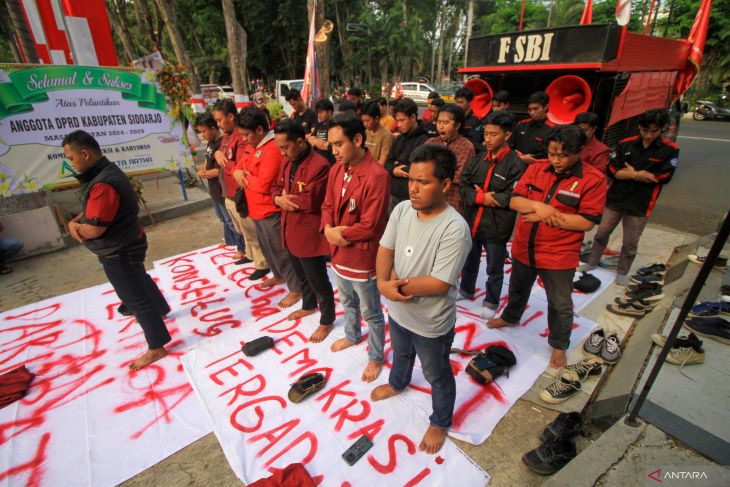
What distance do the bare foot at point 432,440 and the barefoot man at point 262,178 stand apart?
1.97 metres

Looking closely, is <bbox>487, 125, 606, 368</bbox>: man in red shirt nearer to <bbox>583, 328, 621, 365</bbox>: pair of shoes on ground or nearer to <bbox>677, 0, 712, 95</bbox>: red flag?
<bbox>583, 328, 621, 365</bbox>: pair of shoes on ground

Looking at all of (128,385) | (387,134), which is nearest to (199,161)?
(387,134)

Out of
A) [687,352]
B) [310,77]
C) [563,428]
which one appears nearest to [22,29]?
[310,77]

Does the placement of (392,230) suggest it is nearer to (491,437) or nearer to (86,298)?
(491,437)

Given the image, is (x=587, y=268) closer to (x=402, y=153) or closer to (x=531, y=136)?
(x=531, y=136)

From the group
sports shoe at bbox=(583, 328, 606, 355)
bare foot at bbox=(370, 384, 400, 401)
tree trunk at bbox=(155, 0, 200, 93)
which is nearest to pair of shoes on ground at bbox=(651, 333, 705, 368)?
sports shoe at bbox=(583, 328, 606, 355)

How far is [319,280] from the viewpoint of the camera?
130 inches

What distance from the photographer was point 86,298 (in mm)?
4328

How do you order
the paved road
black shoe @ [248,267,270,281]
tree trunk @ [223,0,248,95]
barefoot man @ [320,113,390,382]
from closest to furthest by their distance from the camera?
barefoot man @ [320,113,390,382], black shoe @ [248,267,270,281], the paved road, tree trunk @ [223,0,248,95]

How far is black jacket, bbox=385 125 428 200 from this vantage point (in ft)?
13.0

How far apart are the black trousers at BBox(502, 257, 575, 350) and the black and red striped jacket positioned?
1595 millimetres

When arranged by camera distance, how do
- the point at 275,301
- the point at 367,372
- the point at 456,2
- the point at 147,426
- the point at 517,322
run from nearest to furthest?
the point at 147,426 → the point at 367,372 → the point at 517,322 → the point at 275,301 → the point at 456,2

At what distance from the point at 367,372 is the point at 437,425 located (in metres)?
0.74

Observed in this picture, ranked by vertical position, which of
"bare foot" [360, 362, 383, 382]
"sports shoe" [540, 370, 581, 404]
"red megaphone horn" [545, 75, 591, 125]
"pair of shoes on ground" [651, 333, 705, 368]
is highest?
"red megaphone horn" [545, 75, 591, 125]
